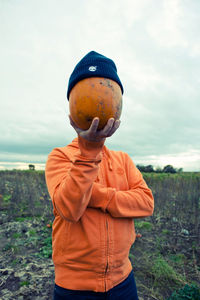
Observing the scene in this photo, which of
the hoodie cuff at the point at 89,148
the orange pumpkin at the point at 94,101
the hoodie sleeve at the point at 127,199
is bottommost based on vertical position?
the hoodie sleeve at the point at 127,199

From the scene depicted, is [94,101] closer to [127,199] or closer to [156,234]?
[127,199]

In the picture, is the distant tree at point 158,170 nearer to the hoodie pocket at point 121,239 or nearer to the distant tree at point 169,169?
the distant tree at point 169,169

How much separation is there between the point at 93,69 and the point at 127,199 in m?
0.99

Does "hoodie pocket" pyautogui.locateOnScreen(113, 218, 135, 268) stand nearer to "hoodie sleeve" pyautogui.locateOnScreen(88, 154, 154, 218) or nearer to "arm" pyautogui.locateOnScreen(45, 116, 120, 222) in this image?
"hoodie sleeve" pyautogui.locateOnScreen(88, 154, 154, 218)

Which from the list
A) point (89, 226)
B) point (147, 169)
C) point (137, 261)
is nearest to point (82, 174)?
point (89, 226)

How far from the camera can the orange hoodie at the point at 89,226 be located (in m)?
1.36

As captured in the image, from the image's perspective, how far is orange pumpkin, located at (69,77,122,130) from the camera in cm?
146

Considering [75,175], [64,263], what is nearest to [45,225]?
[64,263]

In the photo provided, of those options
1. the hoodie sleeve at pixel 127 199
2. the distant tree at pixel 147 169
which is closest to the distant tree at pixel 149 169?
the distant tree at pixel 147 169

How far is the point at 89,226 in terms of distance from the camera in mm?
1508

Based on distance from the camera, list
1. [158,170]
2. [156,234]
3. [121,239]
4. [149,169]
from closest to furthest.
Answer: [121,239]
[156,234]
[158,170]
[149,169]

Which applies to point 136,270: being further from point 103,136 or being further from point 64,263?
point 103,136

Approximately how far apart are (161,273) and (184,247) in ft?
4.68

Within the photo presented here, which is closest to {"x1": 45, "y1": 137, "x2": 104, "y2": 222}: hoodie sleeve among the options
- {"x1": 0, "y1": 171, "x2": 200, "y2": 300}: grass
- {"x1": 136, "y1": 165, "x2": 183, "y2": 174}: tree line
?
{"x1": 0, "y1": 171, "x2": 200, "y2": 300}: grass
